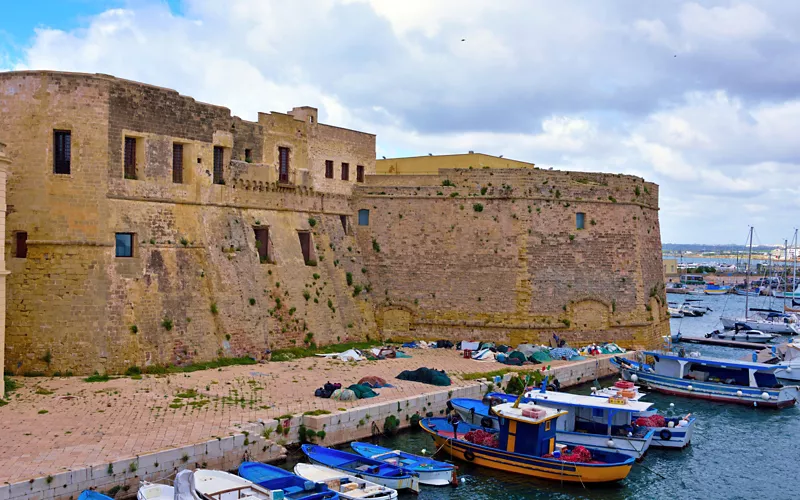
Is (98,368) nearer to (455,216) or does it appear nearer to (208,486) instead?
(208,486)

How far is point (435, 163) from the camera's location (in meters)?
35.8

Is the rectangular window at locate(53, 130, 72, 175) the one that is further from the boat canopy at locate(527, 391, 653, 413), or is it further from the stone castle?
the boat canopy at locate(527, 391, 653, 413)

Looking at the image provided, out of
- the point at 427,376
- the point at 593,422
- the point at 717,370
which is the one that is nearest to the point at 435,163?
the point at 427,376

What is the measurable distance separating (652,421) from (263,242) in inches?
585

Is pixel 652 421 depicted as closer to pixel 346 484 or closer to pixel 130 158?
pixel 346 484

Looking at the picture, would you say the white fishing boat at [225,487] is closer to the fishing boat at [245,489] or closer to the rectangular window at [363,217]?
the fishing boat at [245,489]

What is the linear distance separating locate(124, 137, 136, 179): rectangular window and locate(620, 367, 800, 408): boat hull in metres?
18.4

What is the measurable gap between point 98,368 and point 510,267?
16.4 m

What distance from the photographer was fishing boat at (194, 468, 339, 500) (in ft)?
48.4

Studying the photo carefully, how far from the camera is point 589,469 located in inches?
712

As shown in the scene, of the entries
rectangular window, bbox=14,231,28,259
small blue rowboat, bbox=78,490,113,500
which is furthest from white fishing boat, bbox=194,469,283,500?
rectangular window, bbox=14,231,28,259

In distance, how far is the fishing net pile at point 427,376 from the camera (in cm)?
2373

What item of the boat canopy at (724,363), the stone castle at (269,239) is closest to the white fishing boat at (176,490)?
the stone castle at (269,239)

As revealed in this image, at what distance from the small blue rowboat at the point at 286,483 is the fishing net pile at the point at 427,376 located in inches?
323
